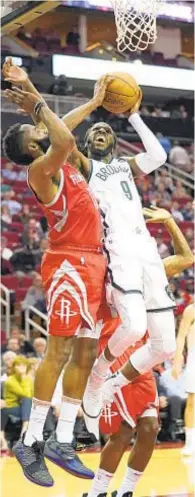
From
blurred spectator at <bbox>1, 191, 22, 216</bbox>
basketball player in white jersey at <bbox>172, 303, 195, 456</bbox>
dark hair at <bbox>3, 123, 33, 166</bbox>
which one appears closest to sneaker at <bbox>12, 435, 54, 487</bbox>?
dark hair at <bbox>3, 123, 33, 166</bbox>

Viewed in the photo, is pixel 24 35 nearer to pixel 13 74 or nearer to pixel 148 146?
pixel 148 146

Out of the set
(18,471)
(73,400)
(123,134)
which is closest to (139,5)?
(73,400)

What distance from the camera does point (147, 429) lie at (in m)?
6.59

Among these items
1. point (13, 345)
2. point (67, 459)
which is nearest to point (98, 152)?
point (67, 459)

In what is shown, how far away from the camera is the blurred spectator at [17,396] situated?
10711 mm

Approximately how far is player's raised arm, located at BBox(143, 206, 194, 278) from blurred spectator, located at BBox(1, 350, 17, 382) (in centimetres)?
423

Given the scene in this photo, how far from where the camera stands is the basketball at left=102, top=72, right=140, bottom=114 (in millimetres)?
6172

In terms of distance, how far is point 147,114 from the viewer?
21.5m

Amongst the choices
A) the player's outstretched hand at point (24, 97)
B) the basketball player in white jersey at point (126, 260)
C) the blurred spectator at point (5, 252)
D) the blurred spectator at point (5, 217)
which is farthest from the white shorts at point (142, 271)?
the blurred spectator at point (5, 217)

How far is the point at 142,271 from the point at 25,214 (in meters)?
10.3

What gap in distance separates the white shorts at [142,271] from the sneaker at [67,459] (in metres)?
1.04

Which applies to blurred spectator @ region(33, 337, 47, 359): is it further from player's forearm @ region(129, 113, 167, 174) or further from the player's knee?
player's forearm @ region(129, 113, 167, 174)

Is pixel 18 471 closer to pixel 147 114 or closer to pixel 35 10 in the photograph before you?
pixel 35 10

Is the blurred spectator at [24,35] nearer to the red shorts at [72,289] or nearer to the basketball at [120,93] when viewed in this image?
the basketball at [120,93]
